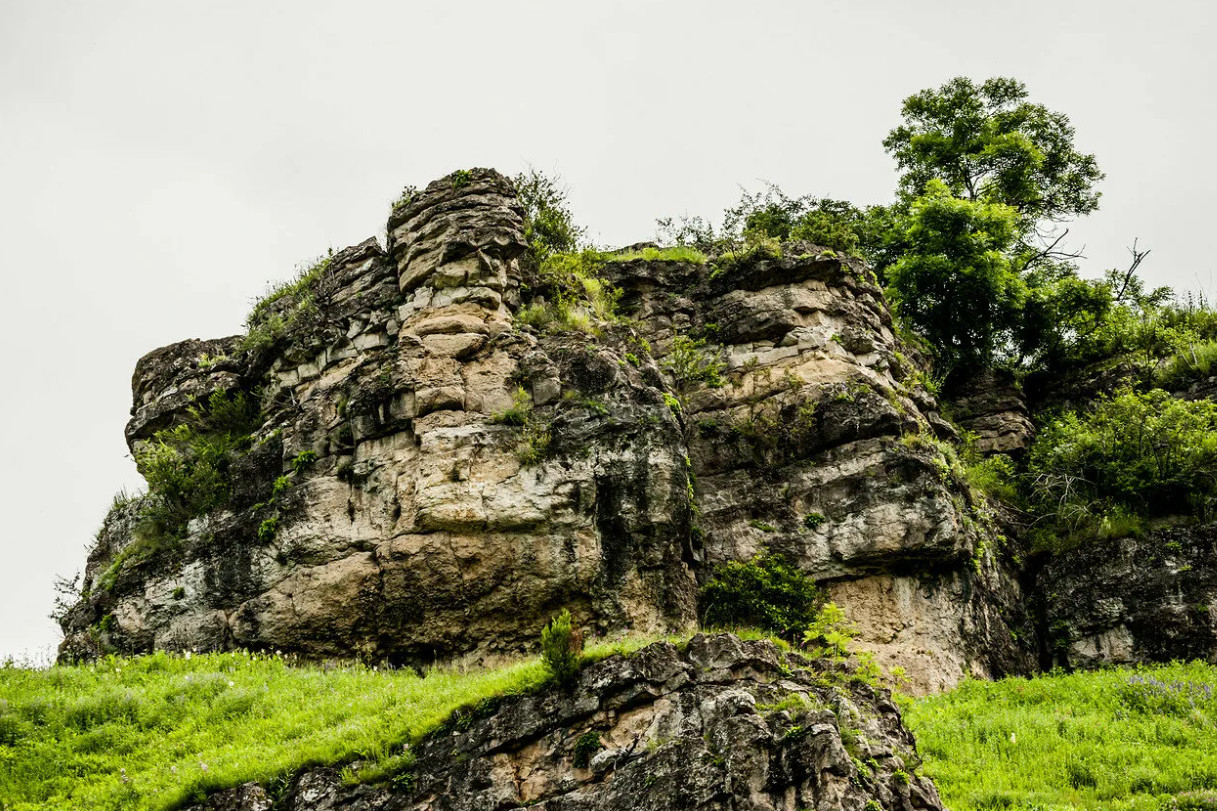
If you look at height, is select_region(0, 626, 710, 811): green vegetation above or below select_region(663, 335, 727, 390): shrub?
below

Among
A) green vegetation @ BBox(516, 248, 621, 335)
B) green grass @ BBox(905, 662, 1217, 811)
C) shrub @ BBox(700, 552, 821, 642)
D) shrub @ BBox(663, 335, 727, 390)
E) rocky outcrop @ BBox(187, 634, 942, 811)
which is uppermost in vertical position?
green vegetation @ BBox(516, 248, 621, 335)

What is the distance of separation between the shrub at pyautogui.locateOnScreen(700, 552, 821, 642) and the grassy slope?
510 centimetres

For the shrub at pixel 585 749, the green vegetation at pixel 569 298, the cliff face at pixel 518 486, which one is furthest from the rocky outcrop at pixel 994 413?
the shrub at pixel 585 749

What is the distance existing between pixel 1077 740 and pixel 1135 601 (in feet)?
21.8

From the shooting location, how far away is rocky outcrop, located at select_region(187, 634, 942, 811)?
1192 centimetres

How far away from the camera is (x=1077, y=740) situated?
15211 millimetres

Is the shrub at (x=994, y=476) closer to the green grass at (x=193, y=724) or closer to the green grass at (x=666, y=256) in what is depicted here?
the green grass at (x=666, y=256)

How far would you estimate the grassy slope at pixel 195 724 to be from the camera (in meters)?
13.8

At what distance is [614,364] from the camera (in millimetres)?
21594

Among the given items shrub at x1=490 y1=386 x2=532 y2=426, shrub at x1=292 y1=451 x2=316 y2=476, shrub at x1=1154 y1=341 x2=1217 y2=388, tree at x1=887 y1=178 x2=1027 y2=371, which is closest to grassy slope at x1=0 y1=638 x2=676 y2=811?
shrub at x1=292 y1=451 x2=316 y2=476

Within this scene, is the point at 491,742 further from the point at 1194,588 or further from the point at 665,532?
the point at 1194,588

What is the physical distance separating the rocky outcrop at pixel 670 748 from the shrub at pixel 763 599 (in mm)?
5519

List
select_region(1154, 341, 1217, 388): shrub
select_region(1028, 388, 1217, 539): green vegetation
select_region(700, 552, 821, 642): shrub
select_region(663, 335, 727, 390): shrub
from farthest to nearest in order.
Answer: select_region(1154, 341, 1217, 388): shrub < select_region(663, 335, 727, 390): shrub < select_region(1028, 388, 1217, 539): green vegetation < select_region(700, 552, 821, 642): shrub

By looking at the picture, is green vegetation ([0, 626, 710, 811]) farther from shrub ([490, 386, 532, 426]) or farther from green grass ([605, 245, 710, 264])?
green grass ([605, 245, 710, 264])
